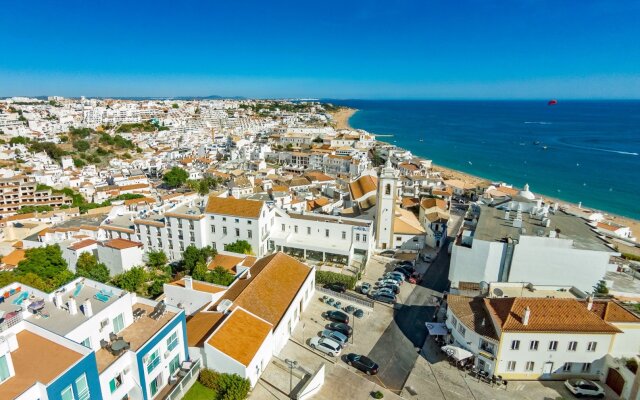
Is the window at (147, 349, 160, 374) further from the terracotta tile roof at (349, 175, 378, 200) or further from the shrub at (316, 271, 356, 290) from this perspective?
the terracotta tile roof at (349, 175, 378, 200)

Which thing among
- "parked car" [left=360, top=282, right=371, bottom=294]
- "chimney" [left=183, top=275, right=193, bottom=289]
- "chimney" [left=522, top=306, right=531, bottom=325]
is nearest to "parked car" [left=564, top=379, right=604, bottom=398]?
"chimney" [left=522, top=306, right=531, bottom=325]

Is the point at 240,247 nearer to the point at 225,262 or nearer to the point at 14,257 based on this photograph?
the point at 225,262

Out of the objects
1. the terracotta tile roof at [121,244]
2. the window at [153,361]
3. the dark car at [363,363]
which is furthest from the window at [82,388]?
the terracotta tile roof at [121,244]

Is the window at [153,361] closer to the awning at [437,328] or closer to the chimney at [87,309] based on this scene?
the chimney at [87,309]

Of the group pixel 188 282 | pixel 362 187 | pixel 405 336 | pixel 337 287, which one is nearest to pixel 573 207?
pixel 362 187

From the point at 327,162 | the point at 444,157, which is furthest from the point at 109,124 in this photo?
the point at 444,157
